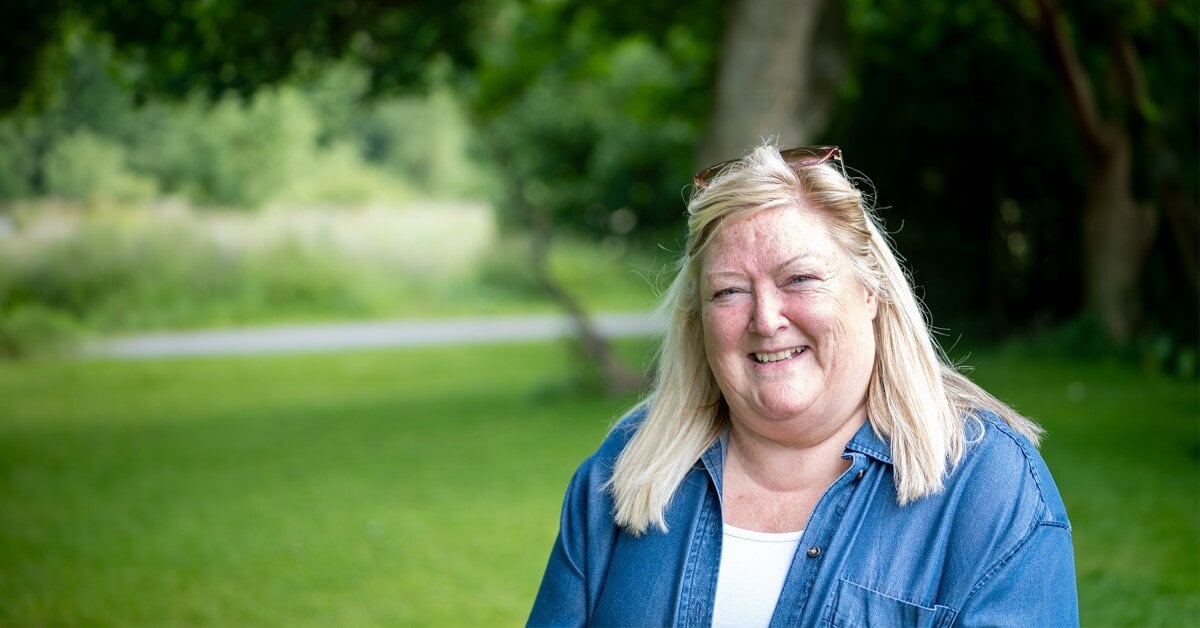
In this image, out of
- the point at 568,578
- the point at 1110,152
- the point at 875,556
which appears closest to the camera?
the point at 875,556

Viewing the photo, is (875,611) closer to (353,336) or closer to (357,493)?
(357,493)

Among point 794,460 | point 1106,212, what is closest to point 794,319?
point 794,460

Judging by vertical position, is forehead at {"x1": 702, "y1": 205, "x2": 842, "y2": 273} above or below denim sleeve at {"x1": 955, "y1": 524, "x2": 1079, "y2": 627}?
above

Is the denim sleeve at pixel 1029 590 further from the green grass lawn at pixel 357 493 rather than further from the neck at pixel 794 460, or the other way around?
A: the green grass lawn at pixel 357 493

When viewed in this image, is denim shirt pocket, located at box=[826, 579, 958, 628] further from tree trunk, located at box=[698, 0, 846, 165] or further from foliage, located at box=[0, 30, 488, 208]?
foliage, located at box=[0, 30, 488, 208]

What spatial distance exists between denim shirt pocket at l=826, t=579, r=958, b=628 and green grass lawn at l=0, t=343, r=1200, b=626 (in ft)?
10.4

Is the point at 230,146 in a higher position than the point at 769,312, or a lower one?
higher

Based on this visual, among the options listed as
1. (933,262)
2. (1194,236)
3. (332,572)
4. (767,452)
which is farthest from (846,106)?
(767,452)

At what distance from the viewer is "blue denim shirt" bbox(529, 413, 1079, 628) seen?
203 cm

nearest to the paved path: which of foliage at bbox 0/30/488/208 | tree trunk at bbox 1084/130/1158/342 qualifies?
foliage at bbox 0/30/488/208

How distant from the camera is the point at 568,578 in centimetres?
238

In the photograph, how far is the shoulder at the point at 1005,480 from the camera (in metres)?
2.06

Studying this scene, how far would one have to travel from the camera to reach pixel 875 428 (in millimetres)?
2258

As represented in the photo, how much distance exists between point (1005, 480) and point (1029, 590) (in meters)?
0.19
